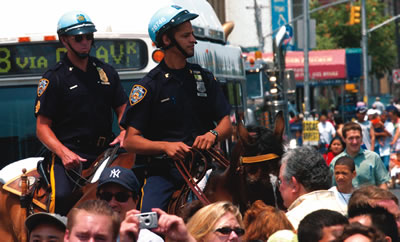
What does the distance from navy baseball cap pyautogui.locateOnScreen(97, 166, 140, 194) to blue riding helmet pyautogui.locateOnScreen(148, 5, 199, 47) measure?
1.19 m

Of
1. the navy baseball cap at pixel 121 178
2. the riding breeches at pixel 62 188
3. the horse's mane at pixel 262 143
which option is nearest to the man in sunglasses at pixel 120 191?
the navy baseball cap at pixel 121 178

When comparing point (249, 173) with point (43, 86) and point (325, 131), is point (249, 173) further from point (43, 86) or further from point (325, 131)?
point (325, 131)

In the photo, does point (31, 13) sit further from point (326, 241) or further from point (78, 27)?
point (326, 241)

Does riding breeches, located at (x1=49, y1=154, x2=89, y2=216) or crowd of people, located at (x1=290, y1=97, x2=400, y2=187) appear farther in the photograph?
crowd of people, located at (x1=290, y1=97, x2=400, y2=187)

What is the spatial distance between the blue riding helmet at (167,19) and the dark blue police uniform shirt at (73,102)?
95 centimetres

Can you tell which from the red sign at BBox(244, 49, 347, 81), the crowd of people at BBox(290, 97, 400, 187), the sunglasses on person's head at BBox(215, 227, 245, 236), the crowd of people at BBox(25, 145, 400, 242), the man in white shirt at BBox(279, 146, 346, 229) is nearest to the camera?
the crowd of people at BBox(25, 145, 400, 242)

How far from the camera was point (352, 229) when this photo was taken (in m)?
4.52

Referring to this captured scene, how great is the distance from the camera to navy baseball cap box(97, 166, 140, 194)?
19.3ft

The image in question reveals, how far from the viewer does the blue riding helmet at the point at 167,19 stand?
22.2 ft

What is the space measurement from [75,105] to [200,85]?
41.5 inches

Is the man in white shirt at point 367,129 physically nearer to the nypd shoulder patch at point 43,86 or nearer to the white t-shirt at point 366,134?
the white t-shirt at point 366,134

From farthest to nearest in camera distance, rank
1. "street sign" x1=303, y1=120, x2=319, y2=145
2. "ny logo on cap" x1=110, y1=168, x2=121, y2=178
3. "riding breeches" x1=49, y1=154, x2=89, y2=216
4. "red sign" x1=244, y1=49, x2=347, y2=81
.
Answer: "red sign" x1=244, y1=49, x2=347, y2=81
"street sign" x1=303, y1=120, x2=319, y2=145
"riding breeches" x1=49, y1=154, x2=89, y2=216
"ny logo on cap" x1=110, y1=168, x2=121, y2=178

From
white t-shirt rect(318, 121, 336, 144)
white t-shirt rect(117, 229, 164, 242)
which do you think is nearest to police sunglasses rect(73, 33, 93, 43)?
white t-shirt rect(117, 229, 164, 242)

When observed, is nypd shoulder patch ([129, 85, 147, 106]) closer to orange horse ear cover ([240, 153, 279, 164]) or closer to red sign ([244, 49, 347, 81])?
orange horse ear cover ([240, 153, 279, 164])
